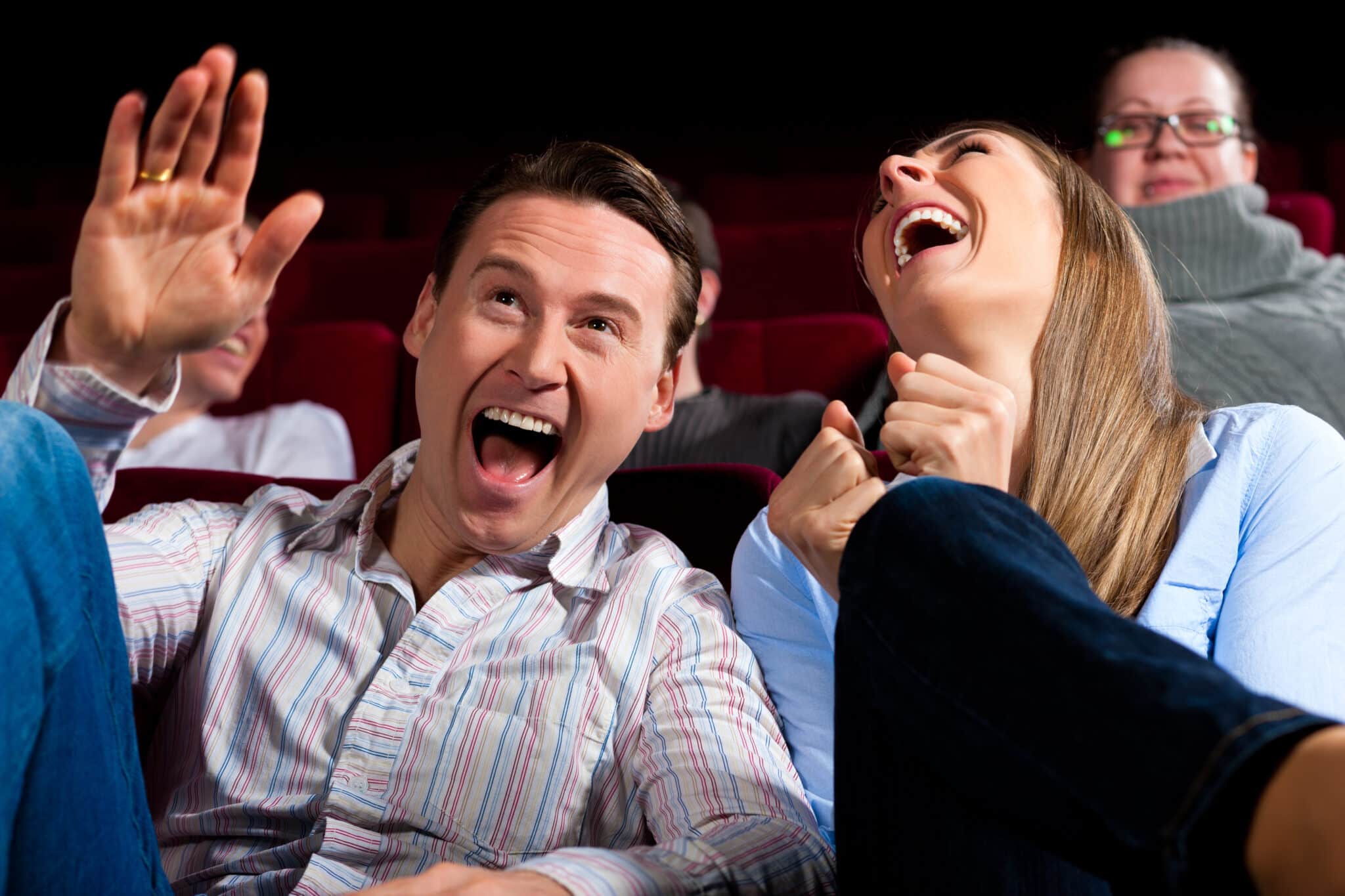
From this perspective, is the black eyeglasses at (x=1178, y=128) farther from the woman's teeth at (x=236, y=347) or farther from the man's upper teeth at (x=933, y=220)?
the woman's teeth at (x=236, y=347)

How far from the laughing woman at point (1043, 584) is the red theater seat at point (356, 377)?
684mm

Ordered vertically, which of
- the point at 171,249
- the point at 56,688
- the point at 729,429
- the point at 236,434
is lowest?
the point at 236,434

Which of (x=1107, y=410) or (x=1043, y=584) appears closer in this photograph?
(x=1043, y=584)

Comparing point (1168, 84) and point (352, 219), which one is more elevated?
point (1168, 84)

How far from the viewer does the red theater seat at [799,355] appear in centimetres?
120

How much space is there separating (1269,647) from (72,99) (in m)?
3.14

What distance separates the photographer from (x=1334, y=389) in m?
0.95

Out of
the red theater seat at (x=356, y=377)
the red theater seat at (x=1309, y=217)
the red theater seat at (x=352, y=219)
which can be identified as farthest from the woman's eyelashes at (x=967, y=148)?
the red theater seat at (x=352, y=219)

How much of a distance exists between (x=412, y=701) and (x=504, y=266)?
0.79 feet

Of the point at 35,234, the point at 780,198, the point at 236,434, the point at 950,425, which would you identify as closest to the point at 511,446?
the point at 950,425

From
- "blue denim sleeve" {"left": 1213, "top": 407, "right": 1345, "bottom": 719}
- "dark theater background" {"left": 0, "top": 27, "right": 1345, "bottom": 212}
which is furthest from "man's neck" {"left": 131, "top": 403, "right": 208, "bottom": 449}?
"dark theater background" {"left": 0, "top": 27, "right": 1345, "bottom": 212}

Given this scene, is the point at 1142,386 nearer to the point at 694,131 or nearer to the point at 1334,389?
the point at 1334,389

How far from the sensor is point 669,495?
2.53 feet

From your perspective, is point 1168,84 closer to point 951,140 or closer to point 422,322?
point 951,140
